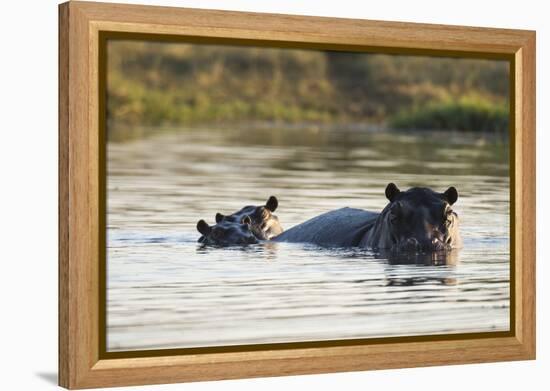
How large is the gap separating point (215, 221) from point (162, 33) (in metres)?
1.25

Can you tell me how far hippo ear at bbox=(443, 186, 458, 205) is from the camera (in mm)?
9672

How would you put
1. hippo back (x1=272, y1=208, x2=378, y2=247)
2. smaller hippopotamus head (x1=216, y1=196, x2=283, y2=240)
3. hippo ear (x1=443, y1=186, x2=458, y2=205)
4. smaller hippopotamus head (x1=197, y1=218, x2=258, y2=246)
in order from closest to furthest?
1. smaller hippopotamus head (x1=197, y1=218, x2=258, y2=246)
2. smaller hippopotamus head (x1=216, y1=196, x2=283, y2=240)
3. hippo back (x1=272, y1=208, x2=378, y2=247)
4. hippo ear (x1=443, y1=186, x2=458, y2=205)

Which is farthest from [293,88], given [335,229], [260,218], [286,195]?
[335,229]

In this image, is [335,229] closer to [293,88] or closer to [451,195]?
[451,195]

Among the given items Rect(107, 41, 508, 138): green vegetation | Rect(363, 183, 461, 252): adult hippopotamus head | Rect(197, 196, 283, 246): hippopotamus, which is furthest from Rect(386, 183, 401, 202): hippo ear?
Rect(197, 196, 283, 246): hippopotamus

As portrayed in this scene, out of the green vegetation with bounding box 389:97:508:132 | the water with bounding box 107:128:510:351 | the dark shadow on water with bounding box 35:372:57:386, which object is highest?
the green vegetation with bounding box 389:97:508:132

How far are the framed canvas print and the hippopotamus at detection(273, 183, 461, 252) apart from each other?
1 centimetres

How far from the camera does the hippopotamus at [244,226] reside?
8.97 metres

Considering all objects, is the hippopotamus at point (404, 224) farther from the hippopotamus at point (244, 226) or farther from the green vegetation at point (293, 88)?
the green vegetation at point (293, 88)

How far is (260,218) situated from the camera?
9188mm

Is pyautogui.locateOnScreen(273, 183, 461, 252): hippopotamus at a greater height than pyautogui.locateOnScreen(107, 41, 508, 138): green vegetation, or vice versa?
pyautogui.locateOnScreen(107, 41, 508, 138): green vegetation

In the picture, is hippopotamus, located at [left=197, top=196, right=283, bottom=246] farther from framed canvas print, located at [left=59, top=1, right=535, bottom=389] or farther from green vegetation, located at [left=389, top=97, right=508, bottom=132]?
green vegetation, located at [left=389, top=97, right=508, bottom=132]

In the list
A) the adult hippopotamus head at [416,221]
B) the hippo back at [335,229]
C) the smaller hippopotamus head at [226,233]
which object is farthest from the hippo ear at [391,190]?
the smaller hippopotamus head at [226,233]

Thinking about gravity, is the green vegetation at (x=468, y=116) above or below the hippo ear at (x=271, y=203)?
above
